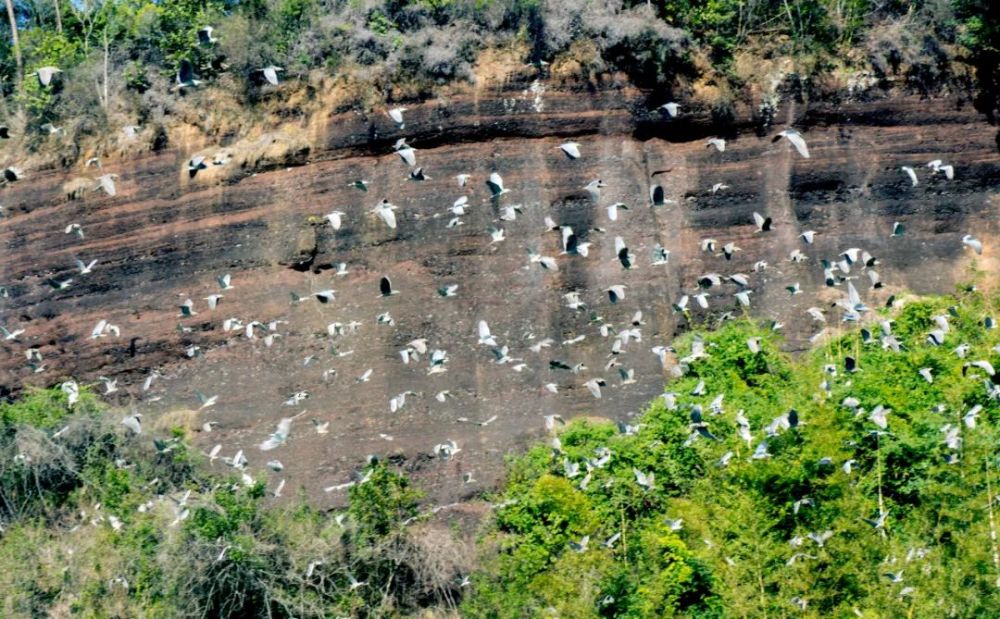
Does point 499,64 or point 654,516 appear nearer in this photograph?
point 654,516

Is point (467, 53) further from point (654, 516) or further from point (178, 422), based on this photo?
point (654, 516)

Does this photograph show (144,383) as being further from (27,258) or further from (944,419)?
(944,419)

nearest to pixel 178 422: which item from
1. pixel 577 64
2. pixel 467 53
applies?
pixel 467 53

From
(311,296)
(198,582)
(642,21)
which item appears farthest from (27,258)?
(642,21)

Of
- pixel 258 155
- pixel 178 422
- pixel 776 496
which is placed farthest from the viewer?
pixel 258 155

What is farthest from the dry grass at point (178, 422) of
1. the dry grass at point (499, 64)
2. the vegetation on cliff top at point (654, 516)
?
the dry grass at point (499, 64)

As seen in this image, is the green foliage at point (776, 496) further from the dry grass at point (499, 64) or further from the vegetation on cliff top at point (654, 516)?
the dry grass at point (499, 64)

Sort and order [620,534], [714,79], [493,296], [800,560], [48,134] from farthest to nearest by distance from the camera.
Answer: [48,134], [714,79], [493,296], [620,534], [800,560]

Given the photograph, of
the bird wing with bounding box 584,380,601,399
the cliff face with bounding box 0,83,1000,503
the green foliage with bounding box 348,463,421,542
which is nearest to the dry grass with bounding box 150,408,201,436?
the cliff face with bounding box 0,83,1000,503
